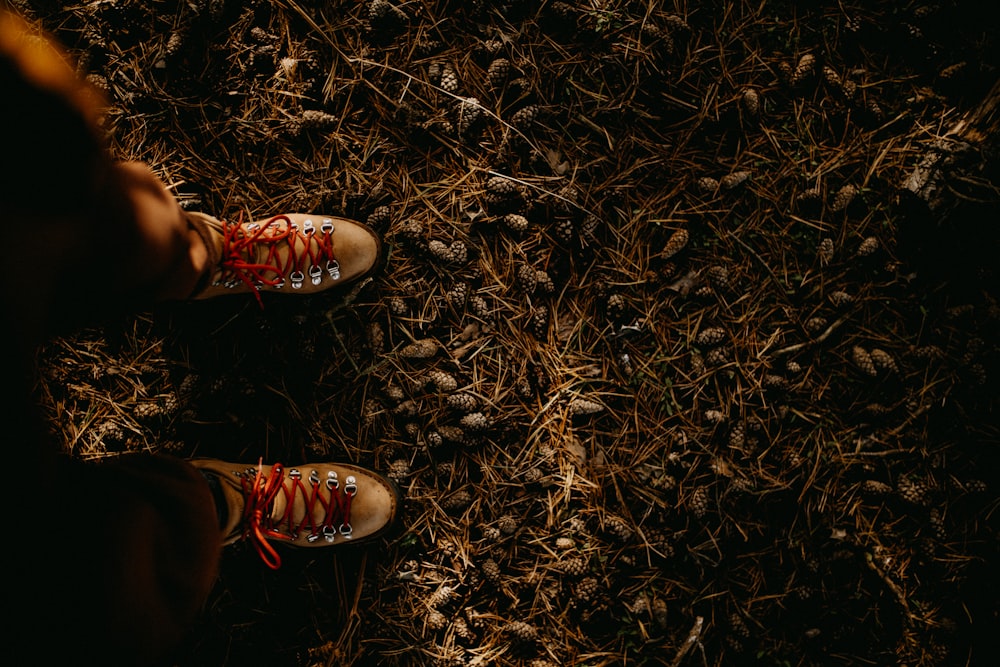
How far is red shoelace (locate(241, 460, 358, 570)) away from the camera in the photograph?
169 cm

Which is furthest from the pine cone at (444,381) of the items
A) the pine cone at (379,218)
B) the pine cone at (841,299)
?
the pine cone at (841,299)

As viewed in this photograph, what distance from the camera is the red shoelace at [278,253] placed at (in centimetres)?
174

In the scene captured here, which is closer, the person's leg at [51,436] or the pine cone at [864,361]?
the person's leg at [51,436]

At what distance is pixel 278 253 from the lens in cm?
177

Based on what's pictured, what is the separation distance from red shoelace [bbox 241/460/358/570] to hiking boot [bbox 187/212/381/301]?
577 mm

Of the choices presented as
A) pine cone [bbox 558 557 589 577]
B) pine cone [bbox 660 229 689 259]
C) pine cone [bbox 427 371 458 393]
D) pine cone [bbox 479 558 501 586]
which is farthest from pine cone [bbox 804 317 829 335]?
pine cone [bbox 479 558 501 586]

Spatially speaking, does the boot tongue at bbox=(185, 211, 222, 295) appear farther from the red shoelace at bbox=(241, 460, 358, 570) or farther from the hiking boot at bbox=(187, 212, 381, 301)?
the red shoelace at bbox=(241, 460, 358, 570)

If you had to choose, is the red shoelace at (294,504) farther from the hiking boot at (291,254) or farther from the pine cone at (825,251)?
the pine cone at (825,251)

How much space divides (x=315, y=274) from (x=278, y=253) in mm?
130

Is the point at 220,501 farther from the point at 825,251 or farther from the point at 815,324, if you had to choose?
the point at 825,251

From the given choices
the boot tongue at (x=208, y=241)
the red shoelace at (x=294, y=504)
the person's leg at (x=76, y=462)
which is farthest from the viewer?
the red shoelace at (x=294, y=504)

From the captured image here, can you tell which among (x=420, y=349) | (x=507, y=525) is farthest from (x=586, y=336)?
(x=507, y=525)

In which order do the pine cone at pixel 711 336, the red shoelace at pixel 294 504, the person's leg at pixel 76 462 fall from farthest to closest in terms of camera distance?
the pine cone at pixel 711 336 → the red shoelace at pixel 294 504 → the person's leg at pixel 76 462

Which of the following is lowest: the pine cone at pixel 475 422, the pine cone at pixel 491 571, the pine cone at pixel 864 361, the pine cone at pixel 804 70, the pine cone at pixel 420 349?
the pine cone at pixel 491 571
